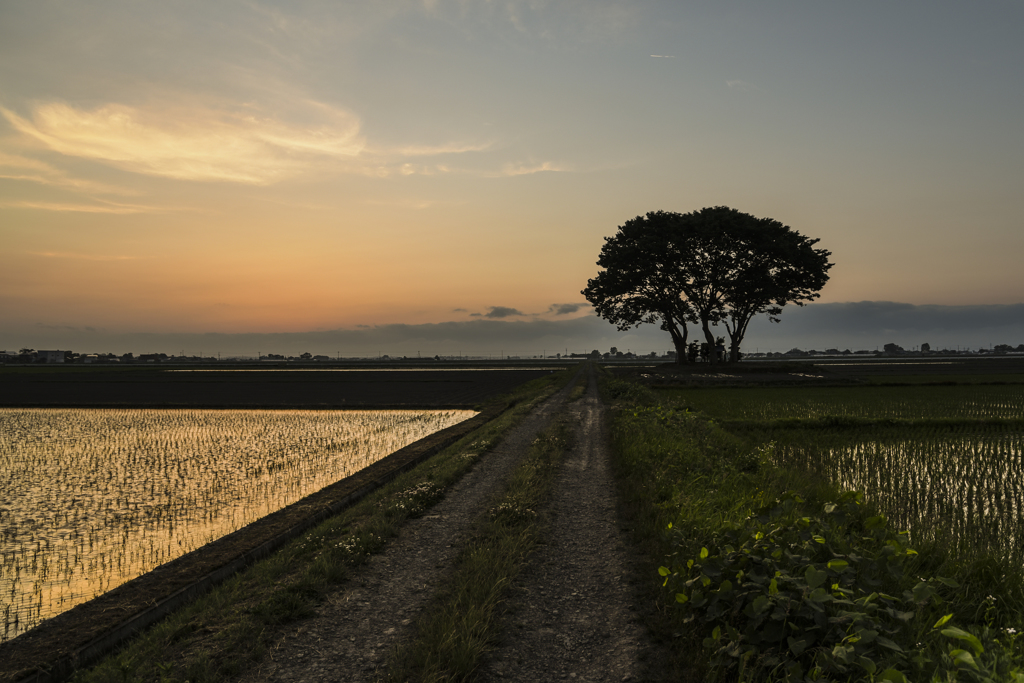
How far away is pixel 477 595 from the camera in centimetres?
746

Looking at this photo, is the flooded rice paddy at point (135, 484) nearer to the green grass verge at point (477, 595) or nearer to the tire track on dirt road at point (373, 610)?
the tire track on dirt road at point (373, 610)

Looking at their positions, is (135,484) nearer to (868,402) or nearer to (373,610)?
(373,610)

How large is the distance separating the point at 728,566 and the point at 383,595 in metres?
5.02

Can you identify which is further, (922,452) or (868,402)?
(868,402)

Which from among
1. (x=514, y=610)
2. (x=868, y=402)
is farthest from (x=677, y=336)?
(x=514, y=610)

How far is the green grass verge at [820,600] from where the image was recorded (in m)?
4.44

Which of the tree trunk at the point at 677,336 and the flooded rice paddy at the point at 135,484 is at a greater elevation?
the tree trunk at the point at 677,336

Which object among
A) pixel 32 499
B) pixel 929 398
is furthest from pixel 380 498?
pixel 929 398

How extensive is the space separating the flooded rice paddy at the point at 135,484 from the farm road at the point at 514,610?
4565 millimetres

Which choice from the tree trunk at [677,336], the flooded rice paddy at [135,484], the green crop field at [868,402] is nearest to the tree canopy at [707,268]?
the tree trunk at [677,336]

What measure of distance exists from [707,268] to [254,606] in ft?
223

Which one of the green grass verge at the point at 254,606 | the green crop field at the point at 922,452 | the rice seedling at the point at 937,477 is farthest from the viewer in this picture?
the green crop field at the point at 922,452

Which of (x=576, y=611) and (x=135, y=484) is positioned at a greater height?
(x=576, y=611)

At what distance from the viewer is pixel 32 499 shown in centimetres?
1409
